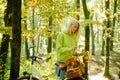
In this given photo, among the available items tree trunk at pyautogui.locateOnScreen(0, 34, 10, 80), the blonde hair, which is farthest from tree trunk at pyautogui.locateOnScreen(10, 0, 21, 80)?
tree trunk at pyautogui.locateOnScreen(0, 34, 10, 80)

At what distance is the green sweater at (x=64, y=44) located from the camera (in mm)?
5428

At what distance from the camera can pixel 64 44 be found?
18.0 ft

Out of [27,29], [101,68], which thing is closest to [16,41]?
[27,29]

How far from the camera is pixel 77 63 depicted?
215 inches

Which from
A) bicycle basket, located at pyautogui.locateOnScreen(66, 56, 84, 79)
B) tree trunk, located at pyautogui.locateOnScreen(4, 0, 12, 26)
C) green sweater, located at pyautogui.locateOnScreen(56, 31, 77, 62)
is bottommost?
bicycle basket, located at pyautogui.locateOnScreen(66, 56, 84, 79)

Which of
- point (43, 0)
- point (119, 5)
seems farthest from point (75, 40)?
point (119, 5)

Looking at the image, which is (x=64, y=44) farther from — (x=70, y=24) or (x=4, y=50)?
(x=4, y=50)

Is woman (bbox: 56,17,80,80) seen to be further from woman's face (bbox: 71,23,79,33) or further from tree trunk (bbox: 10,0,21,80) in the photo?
tree trunk (bbox: 10,0,21,80)

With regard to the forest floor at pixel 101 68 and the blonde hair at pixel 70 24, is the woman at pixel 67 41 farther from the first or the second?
the forest floor at pixel 101 68

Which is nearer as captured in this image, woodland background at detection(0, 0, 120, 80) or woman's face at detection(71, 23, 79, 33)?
woman's face at detection(71, 23, 79, 33)

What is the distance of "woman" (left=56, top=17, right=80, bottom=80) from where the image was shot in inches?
212

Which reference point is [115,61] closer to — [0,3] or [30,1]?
[30,1]

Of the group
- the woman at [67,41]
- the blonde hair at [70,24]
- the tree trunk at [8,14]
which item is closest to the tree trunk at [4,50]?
the tree trunk at [8,14]

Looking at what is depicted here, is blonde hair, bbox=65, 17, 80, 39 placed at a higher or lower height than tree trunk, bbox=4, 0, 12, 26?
lower
